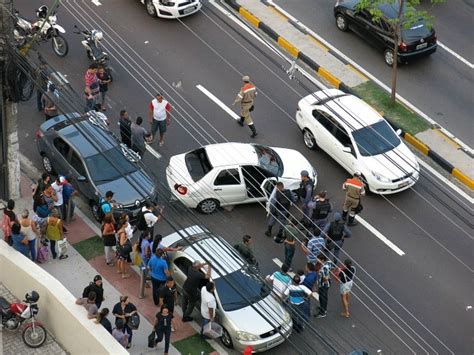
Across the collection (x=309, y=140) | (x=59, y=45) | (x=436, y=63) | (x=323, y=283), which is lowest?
(x=59, y=45)

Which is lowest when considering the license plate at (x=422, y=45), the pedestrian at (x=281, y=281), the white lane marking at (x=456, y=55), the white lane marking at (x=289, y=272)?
the white lane marking at (x=289, y=272)

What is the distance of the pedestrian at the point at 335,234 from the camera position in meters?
23.0

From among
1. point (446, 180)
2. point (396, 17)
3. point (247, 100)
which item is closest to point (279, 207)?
point (247, 100)

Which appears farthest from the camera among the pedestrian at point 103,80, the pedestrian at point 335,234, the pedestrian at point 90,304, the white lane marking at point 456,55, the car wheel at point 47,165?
the white lane marking at point 456,55

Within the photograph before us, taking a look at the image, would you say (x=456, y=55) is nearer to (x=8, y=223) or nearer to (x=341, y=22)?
(x=341, y=22)

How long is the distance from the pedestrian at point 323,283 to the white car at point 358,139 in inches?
153

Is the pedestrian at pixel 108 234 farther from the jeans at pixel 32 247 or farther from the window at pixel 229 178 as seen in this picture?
the window at pixel 229 178

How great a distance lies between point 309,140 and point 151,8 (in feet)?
21.8

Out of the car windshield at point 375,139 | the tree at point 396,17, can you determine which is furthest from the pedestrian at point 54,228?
the tree at point 396,17

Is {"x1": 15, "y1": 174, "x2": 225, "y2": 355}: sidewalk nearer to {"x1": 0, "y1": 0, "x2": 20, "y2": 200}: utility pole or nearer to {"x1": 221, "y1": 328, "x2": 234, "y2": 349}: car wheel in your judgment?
{"x1": 221, "y1": 328, "x2": 234, "y2": 349}: car wheel

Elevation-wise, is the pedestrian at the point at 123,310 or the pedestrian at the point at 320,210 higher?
the pedestrian at the point at 320,210

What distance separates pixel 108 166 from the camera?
2431cm

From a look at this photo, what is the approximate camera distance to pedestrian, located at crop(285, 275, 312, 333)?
21.3 m

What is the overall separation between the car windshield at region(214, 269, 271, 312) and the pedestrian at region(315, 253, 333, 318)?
1.13 meters
